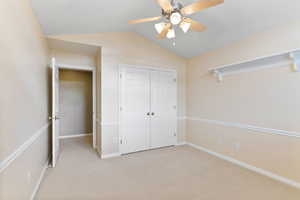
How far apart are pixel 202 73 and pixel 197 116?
1.09 meters

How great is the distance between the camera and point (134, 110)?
3350 millimetres

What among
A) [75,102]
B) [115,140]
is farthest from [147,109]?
[75,102]

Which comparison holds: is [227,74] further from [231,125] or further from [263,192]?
[263,192]

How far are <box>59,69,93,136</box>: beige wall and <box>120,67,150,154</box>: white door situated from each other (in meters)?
2.52

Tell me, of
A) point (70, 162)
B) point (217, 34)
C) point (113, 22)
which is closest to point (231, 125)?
point (217, 34)

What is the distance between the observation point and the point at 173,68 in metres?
3.81

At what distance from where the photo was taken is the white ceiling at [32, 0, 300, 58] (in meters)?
1.95

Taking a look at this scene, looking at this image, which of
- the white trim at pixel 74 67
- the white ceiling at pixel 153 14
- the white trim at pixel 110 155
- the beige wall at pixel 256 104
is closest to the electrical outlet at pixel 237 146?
the beige wall at pixel 256 104

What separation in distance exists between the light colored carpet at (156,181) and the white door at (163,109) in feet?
2.28

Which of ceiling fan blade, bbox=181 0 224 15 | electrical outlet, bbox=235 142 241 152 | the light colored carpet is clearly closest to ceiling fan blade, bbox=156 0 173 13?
ceiling fan blade, bbox=181 0 224 15

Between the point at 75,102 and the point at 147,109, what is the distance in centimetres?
300

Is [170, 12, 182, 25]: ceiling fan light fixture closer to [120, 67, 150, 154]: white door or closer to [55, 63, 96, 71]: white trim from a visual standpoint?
[120, 67, 150, 154]: white door

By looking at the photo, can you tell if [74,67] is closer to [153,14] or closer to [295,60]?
[153,14]

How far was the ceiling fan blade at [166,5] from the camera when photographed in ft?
4.92
